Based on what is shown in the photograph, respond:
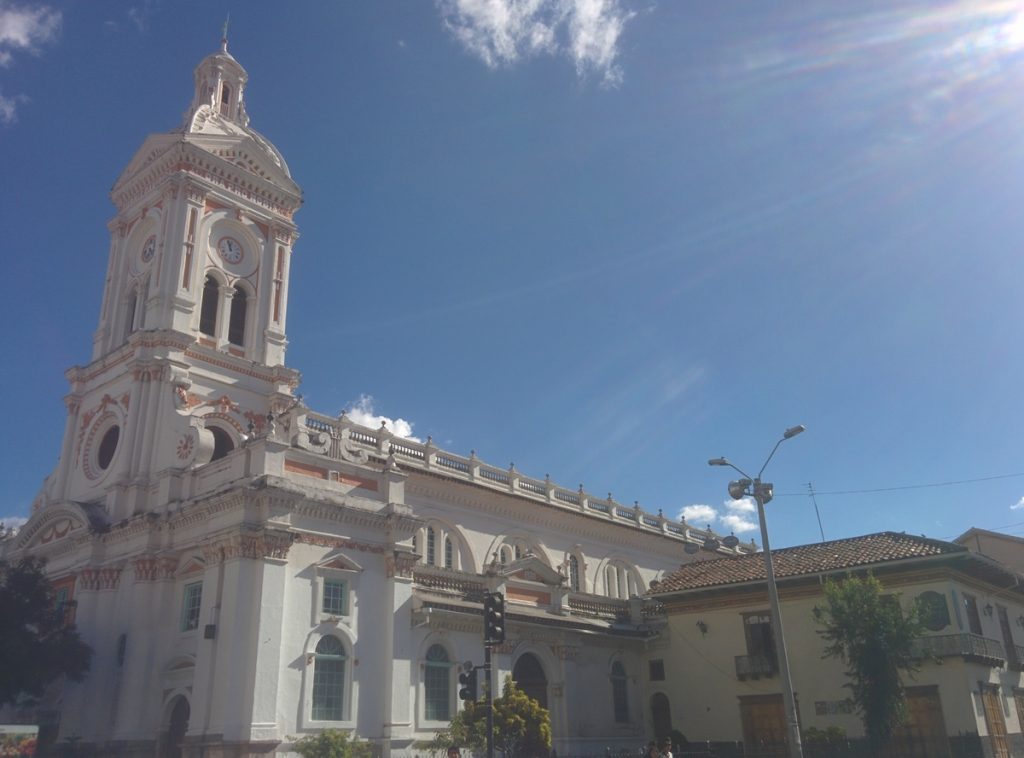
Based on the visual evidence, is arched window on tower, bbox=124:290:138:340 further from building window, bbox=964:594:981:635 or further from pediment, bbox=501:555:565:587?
building window, bbox=964:594:981:635

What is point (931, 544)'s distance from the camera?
32.3m

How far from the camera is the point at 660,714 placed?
38062mm

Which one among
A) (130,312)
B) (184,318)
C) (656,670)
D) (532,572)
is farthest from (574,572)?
(130,312)

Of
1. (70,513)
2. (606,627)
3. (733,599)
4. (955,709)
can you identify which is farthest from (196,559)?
(955,709)

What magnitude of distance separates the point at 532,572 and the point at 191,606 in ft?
45.7

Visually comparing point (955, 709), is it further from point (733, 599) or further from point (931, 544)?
point (733, 599)

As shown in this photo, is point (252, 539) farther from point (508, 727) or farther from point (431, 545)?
point (431, 545)

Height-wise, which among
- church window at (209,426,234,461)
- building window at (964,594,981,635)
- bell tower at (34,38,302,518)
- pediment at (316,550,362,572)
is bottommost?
building window at (964,594,981,635)

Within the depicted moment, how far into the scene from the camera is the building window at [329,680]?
88.2 feet

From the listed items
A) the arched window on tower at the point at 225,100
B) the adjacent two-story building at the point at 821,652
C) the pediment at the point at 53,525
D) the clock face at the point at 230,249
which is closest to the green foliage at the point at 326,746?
the pediment at the point at 53,525

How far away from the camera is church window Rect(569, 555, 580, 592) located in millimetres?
44812

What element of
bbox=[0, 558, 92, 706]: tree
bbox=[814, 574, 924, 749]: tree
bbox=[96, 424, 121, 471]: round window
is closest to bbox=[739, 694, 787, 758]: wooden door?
bbox=[814, 574, 924, 749]: tree

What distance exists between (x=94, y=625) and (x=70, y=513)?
479 centimetres

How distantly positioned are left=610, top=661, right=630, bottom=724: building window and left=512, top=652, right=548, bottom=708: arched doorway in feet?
12.9
